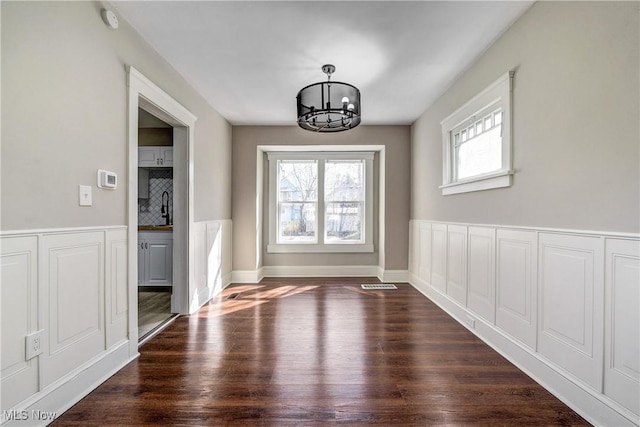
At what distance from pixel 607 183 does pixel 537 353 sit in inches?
48.2

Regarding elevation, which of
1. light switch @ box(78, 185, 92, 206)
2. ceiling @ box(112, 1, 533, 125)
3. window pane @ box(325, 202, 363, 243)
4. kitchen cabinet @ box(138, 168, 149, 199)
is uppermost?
ceiling @ box(112, 1, 533, 125)

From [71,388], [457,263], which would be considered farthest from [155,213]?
[457,263]

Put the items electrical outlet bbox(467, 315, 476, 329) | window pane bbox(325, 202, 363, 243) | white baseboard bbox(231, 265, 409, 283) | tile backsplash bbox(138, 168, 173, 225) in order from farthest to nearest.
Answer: window pane bbox(325, 202, 363, 243)
white baseboard bbox(231, 265, 409, 283)
tile backsplash bbox(138, 168, 173, 225)
electrical outlet bbox(467, 315, 476, 329)

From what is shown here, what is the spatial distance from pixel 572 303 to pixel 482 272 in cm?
99

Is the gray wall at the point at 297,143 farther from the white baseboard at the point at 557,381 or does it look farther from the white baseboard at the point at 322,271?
the white baseboard at the point at 557,381

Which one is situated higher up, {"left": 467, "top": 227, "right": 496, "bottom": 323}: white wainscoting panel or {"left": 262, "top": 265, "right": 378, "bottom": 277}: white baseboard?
{"left": 467, "top": 227, "right": 496, "bottom": 323}: white wainscoting panel

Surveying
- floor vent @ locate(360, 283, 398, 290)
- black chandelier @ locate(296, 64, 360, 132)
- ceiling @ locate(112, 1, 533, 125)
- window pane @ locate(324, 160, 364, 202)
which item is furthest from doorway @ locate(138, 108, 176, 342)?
floor vent @ locate(360, 283, 398, 290)

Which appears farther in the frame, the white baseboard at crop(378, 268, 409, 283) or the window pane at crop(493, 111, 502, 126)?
the white baseboard at crop(378, 268, 409, 283)

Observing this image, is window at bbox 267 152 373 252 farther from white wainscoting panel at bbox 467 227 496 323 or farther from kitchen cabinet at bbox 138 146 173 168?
white wainscoting panel at bbox 467 227 496 323

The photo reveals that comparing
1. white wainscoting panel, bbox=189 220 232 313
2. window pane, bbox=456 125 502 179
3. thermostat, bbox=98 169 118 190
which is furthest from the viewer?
white wainscoting panel, bbox=189 220 232 313

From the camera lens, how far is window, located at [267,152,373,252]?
554cm

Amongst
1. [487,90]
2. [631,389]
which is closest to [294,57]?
[487,90]

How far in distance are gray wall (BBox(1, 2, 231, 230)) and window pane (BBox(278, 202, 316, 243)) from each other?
3.34 metres

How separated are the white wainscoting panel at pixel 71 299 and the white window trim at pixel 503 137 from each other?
3.05 meters
